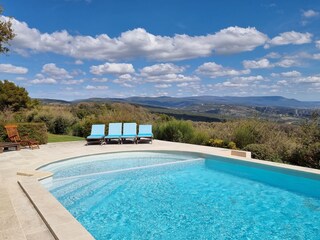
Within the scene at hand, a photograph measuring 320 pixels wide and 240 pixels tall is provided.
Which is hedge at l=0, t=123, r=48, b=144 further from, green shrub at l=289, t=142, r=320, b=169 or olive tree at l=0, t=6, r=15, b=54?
green shrub at l=289, t=142, r=320, b=169

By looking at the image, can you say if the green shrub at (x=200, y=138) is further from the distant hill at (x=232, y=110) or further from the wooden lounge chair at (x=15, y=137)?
the wooden lounge chair at (x=15, y=137)

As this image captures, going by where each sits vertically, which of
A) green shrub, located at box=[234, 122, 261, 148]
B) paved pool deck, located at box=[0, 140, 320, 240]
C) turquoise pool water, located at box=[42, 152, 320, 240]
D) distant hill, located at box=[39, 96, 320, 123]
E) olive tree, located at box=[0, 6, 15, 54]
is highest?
olive tree, located at box=[0, 6, 15, 54]

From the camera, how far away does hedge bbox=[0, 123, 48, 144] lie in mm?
10547

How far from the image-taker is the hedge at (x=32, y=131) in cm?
1055

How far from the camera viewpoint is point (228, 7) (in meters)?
15.0

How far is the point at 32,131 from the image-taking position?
1109cm

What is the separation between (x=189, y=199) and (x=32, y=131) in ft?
Result: 26.4

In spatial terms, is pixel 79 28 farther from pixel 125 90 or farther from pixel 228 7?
pixel 125 90

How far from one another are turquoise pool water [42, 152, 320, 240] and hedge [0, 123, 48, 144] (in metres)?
A: 3.50

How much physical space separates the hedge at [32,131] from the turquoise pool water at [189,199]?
3502 millimetres

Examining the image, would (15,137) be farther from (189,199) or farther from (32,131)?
(189,199)

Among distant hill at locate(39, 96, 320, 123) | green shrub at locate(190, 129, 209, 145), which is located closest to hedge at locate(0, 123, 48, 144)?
green shrub at locate(190, 129, 209, 145)

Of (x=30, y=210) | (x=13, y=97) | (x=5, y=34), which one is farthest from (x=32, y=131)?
(x=13, y=97)

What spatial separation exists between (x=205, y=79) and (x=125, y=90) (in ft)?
30.8
